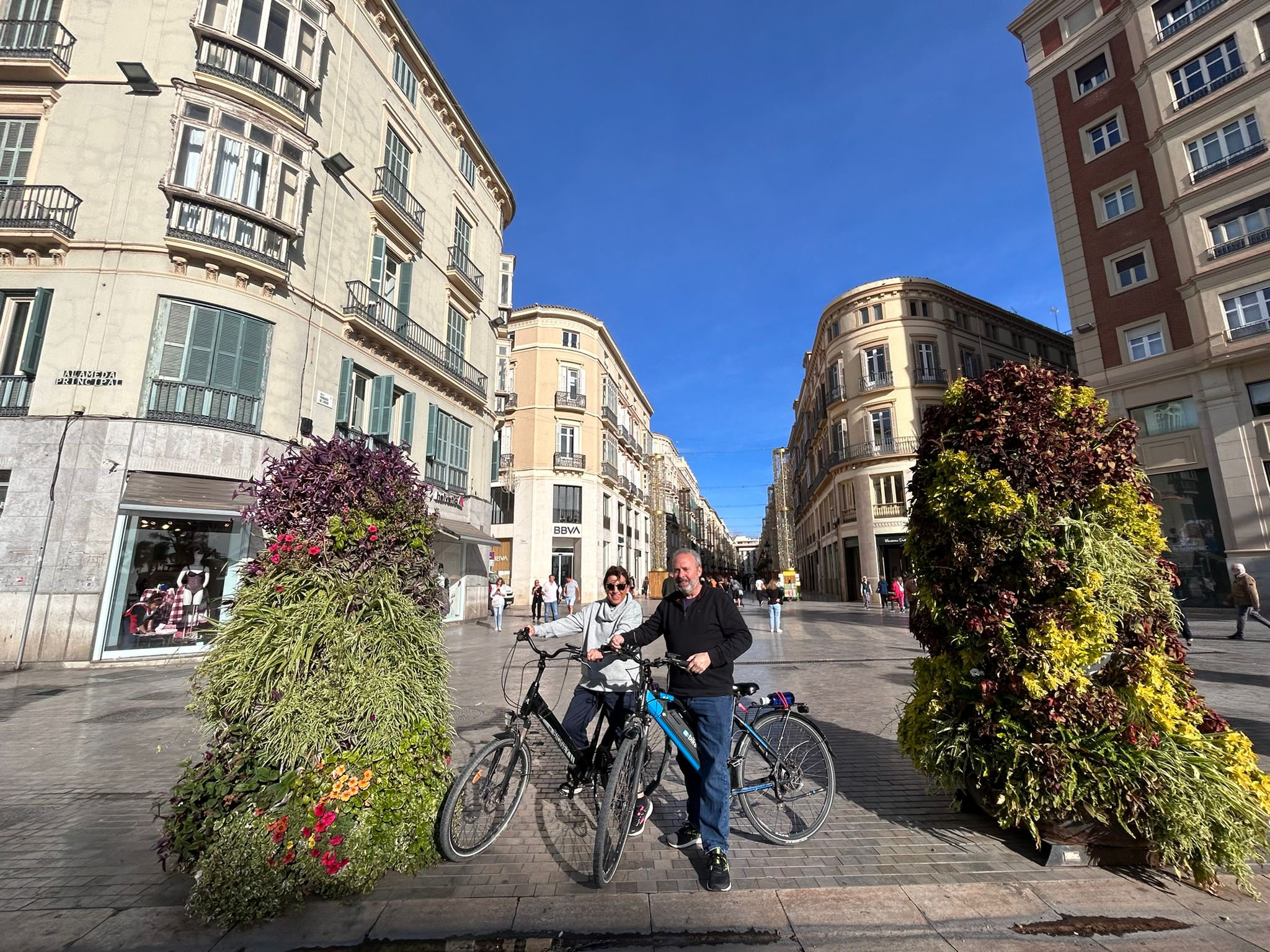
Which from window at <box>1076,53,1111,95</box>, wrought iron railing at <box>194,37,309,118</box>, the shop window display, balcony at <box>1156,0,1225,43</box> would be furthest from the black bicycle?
window at <box>1076,53,1111,95</box>

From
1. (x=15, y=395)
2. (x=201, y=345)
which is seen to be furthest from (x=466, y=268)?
(x=15, y=395)

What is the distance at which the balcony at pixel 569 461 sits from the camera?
114ft

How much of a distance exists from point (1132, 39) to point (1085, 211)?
569 centimetres

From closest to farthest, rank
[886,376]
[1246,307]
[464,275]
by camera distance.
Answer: [1246,307] < [464,275] < [886,376]

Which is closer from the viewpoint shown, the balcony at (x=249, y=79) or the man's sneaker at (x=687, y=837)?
the man's sneaker at (x=687, y=837)

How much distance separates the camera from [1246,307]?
17.4m

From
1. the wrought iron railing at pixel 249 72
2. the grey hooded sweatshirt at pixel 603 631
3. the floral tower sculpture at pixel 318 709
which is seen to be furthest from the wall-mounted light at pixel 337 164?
the grey hooded sweatshirt at pixel 603 631

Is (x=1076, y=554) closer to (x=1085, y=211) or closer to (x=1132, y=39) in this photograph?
(x=1085, y=211)

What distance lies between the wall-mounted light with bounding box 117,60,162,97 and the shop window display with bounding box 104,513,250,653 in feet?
31.4

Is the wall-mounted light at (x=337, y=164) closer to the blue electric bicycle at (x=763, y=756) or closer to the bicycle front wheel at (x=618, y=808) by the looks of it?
the blue electric bicycle at (x=763, y=756)

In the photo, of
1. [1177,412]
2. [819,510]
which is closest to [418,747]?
[1177,412]

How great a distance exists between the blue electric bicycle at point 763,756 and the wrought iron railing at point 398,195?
18665 millimetres

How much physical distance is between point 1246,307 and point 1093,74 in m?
11.3

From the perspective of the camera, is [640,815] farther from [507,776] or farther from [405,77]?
[405,77]
